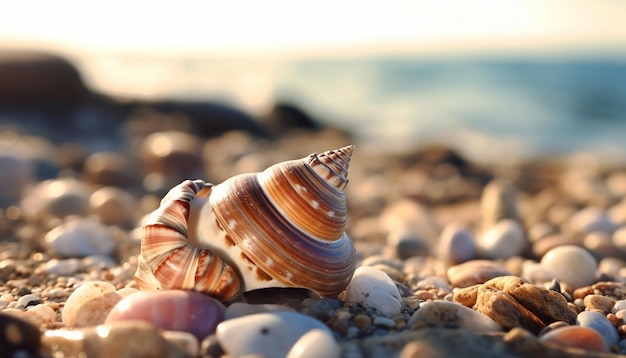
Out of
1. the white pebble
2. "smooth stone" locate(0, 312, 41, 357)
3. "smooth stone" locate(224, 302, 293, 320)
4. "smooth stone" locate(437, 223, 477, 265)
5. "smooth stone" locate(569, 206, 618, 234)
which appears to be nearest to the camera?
"smooth stone" locate(0, 312, 41, 357)

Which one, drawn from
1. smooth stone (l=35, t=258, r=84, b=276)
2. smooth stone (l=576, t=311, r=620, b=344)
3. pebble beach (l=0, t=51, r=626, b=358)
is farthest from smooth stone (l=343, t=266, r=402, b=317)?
smooth stone (l=35, t=258, r=84, b=276)

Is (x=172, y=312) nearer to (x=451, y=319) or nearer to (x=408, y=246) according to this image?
(x=451, y=319)

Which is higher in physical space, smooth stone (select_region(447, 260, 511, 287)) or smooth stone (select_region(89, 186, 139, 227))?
smooth stone (select_region(447, 260, 511, 287))

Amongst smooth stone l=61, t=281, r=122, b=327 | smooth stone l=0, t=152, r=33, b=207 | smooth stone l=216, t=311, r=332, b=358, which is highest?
smooth stone l=216, t=311, r=332, b=358

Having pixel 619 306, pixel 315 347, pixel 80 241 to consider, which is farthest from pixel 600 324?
pixel 80 241

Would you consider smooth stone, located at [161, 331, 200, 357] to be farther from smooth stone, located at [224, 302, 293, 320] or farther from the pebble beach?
smooth stone, located at [224, 302, 293, 320]

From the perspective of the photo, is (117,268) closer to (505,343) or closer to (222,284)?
(222,284)

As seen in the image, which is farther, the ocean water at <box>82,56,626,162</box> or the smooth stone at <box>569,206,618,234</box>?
the ocean water at <box>82,56,626,162</box>
